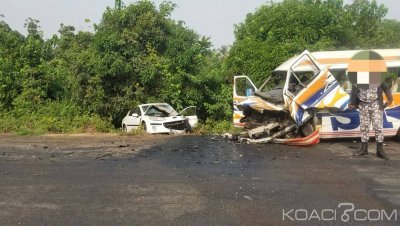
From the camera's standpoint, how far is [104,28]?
64.4ft

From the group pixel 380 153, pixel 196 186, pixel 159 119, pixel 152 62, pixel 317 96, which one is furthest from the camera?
pixel 152 62

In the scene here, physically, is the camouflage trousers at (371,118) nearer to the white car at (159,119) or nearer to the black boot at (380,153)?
the black boot at (380,153)

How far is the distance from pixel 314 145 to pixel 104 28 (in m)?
12.8

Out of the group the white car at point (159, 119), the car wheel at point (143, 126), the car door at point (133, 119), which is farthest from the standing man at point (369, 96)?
the car door at point (133, 119)

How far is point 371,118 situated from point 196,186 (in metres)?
4.47

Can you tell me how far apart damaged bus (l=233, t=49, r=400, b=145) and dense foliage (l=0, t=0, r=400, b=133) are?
530 centimetres

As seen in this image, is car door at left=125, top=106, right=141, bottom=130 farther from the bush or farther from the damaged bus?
the damaged bus

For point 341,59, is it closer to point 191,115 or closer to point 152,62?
point 191,115

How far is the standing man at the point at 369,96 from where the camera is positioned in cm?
838

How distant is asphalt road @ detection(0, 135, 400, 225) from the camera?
15.5 ft

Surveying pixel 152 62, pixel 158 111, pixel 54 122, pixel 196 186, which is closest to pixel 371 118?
pixel 196 186

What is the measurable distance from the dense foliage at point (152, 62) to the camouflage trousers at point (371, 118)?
26.7 ft

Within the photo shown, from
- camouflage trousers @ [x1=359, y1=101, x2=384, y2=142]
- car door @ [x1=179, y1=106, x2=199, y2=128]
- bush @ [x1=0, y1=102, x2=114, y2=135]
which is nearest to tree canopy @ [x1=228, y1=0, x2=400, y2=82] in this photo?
car door @ [x1=179, y1=106, x2=199, y2=128]

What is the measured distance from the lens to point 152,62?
19.0 metres
